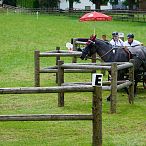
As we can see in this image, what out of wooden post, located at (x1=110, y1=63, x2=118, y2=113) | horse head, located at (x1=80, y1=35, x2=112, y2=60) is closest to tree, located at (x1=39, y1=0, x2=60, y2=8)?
horse head, located at (x1=80, y1=35, x2=112, y2=60)

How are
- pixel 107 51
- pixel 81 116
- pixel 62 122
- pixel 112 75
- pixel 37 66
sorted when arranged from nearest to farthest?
pixel 81 116, pixel 62 122, pixel 112 75, pixel 107 51, pixel 37 66

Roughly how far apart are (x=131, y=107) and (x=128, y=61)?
1.79m

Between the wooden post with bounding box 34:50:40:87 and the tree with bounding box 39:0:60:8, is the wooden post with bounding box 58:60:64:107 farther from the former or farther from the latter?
the tree with bounding box 39:0:60:8

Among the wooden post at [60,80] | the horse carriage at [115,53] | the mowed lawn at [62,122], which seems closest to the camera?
the mowed lawn at [62,122]

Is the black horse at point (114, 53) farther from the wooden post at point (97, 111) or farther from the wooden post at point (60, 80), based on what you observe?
the wooden post at point (97, 111)

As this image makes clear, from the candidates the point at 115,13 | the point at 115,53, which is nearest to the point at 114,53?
the point at 115,53

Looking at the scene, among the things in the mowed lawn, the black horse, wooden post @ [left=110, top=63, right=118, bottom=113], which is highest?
the black horse

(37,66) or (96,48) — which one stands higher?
(96,48)

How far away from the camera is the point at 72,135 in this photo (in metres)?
9.64

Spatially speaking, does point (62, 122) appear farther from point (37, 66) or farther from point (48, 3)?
point (48, 3)

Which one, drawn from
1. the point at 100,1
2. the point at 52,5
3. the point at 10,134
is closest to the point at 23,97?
the point at 10,134

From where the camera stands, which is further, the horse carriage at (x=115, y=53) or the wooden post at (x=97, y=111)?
the horse carriage at (x=115, y=53)

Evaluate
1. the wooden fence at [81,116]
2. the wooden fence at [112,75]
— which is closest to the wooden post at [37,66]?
the wooden fence at [112,75]

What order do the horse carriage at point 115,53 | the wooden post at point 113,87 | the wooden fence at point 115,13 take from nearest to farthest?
the wooden post at point 113,87, the horse carriage at point 115,53, the wooden fence at point 115,13
